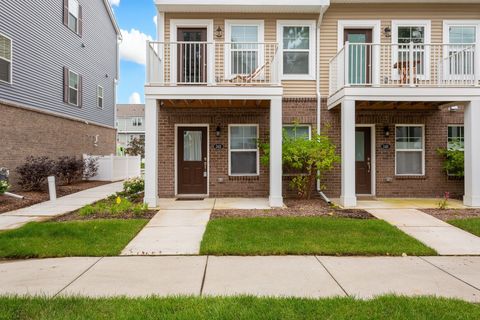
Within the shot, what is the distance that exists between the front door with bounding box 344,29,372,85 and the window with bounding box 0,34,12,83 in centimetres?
1090

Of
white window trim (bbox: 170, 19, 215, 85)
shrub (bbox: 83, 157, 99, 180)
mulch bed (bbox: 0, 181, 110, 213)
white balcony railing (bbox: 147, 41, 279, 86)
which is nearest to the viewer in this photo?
mulch bed (bbox: 0, 181, 110, 213)

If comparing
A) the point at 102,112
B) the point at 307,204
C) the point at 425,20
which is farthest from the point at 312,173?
the point at 102,112

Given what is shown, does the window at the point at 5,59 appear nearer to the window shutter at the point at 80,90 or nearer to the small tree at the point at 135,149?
the window shutter at the point at 80,90

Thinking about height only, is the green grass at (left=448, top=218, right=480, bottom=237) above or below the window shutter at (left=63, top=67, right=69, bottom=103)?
below

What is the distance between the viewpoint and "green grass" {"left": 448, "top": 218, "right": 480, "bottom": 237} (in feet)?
20.3

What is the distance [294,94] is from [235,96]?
2.46m

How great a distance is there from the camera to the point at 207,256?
4.79 meters

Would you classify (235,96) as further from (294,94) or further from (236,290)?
(236,290)

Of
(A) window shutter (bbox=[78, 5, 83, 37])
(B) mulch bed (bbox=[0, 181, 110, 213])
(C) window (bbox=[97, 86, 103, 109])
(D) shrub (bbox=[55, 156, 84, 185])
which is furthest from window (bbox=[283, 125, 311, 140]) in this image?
(C) window (bbox=[97, 86, 103, 109])

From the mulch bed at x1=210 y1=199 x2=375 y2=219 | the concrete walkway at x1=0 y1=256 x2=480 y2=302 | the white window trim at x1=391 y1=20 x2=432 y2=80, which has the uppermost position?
the white window trim at x1=391 y1=20 x2=432 y2=80

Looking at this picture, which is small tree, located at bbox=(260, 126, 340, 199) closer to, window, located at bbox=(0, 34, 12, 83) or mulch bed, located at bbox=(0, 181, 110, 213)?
mulch bed, located at bbox=(0, 181, 110, 213)

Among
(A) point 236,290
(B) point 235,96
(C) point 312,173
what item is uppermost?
(B) point 235,96

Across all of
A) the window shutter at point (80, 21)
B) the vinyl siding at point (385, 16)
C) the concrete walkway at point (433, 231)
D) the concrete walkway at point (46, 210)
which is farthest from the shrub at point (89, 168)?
the concrete walkway at point (433, 231)

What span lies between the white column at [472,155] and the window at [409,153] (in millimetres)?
1446
